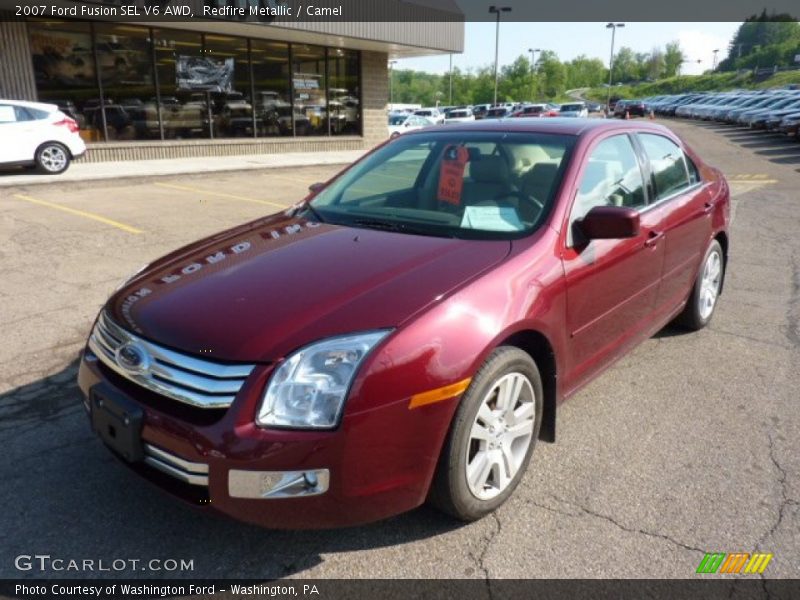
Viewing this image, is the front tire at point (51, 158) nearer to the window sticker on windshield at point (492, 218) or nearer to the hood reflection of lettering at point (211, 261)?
the hood reflection of lettering at point (211, 261)

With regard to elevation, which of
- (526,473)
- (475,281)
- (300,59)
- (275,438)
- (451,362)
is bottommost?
(526,473)

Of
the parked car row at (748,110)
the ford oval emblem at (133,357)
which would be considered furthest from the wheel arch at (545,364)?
the parked car row at (748,110)

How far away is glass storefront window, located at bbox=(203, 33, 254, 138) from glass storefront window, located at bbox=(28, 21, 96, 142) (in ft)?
10.5

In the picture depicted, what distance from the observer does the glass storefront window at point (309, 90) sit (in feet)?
63.5

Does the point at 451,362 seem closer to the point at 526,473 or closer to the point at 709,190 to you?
the point at 526,473

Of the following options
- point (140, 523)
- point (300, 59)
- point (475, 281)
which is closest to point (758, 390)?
point (475, 281)

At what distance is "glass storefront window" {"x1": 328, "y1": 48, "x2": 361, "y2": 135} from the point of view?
20547 millimetres

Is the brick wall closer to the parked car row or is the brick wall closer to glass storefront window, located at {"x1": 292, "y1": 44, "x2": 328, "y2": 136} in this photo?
glass storefront window, located at {"x1": 292, "y1": 44, "x2": 328, "y2": 136}

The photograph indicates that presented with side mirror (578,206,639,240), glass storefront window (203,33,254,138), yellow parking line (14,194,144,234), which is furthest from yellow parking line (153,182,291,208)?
side mirror (578,206,639,240)

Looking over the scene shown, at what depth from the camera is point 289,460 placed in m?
2.17

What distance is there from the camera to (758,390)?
13.0ft

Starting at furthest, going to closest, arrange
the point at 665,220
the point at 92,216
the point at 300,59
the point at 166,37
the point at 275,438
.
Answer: the point at 300,59
the point at 166,37
the point at 92,216
the point at 665,220
the point at 275,438

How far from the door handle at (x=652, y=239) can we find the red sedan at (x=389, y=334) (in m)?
0.02

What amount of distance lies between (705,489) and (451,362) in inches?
57.9
